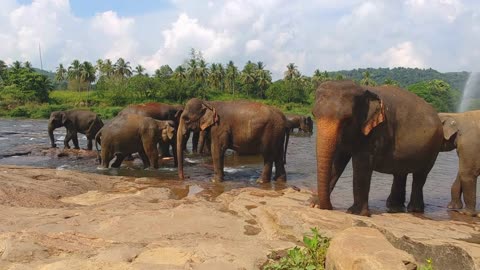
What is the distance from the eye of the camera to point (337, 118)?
21.8ft

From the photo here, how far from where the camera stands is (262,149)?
11.7m

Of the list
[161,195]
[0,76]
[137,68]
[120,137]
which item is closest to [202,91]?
[137,68]

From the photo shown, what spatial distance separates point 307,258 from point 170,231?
186 cm

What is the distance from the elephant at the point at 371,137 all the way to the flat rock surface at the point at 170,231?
2.43 ft

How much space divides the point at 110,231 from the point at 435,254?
3.56 m

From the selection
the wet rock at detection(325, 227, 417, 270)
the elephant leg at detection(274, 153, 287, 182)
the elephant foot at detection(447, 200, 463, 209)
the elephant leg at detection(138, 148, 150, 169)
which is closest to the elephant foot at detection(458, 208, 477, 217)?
the elephant foot at detection(447, 200, 463, 209)

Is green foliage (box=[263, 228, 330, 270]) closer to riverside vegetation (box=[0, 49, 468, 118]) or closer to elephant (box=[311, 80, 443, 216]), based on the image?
elephant (box=[311, 80, 443, 216])

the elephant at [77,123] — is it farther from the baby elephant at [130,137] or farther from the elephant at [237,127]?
the elephant at [237,127]

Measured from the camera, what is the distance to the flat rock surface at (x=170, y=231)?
4.48 meters

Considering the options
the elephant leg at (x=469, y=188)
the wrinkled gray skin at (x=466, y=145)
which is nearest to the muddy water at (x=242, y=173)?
the elephant leg at (x=469, y=188)

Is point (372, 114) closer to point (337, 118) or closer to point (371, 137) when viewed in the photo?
point (371, 137)

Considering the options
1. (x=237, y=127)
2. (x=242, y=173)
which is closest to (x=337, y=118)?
(x=237, y=127)

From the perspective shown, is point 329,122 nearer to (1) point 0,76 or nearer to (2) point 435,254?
(2) point 435,254

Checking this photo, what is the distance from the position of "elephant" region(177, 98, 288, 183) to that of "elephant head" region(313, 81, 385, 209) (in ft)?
15.2
